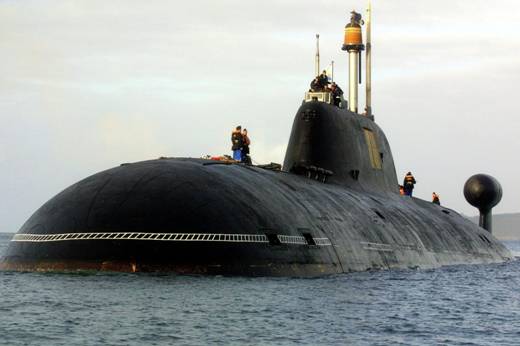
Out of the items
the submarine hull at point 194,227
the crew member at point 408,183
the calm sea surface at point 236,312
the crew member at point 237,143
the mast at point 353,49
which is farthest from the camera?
the crew member at point 408,183

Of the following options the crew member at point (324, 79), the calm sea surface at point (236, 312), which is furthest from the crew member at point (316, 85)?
the calm sea surface at point (236, 312)

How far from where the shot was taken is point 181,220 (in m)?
26.5

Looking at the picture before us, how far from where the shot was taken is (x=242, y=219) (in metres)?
27.6

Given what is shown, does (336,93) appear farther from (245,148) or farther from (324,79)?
(245,148)

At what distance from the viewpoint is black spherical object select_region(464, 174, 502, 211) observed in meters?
58.6

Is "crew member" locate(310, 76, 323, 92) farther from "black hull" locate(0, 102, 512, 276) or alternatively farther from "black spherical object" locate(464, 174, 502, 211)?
"black spherical object" locate(464, 174, 502, 211)

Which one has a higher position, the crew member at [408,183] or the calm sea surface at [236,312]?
the crew member at [408,183]

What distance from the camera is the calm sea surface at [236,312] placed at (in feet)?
61.2

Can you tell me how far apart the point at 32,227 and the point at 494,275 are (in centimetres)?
1896

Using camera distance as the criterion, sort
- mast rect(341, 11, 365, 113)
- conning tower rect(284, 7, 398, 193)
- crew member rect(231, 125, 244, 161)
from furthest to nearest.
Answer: mast rect(341, 11, 365, 113)
conning tower rect(284, 7, 398, 193)
crew member rect(231, 125, 244, 161)

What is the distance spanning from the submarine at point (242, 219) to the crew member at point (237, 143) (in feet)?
4.03

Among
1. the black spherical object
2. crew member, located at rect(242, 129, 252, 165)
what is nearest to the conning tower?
crew member, located at rect(242, 129, 252, 165)

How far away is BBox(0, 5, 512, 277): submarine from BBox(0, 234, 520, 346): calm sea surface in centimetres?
86

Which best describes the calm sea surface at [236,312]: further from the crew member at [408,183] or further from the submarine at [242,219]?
the crew member at [408,183]
